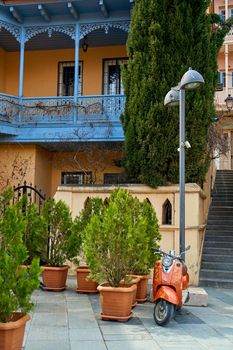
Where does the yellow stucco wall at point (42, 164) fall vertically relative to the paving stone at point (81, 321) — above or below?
above

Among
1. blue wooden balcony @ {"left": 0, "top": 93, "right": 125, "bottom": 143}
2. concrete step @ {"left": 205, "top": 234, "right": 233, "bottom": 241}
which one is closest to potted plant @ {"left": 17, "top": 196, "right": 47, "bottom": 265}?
concrete step @ {"left": 205, "top": 234, "right": 233, "bottom": 241}

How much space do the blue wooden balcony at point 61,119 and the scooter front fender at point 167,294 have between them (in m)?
7.52

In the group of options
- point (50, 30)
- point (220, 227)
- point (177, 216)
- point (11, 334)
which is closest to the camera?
point (11, 334)

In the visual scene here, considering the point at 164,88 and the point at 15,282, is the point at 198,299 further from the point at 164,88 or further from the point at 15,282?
the point at 164,88

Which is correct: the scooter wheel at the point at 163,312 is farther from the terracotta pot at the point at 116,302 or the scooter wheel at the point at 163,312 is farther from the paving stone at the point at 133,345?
the paving stone at the point at 133,345

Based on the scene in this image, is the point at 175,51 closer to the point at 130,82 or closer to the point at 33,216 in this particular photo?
the point at 130,82

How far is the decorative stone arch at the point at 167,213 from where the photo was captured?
30.7 feet

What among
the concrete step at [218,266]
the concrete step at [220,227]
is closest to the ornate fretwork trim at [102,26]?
the concrete step at [220,227]

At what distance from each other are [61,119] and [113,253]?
26.5 feet

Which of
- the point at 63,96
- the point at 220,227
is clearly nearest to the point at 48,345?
the point at 220,227

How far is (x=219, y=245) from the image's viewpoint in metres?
10.8

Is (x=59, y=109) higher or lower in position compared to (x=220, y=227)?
higher

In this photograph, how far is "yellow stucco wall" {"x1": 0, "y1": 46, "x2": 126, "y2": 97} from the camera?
15.3 m

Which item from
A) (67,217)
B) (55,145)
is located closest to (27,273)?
(67,217)
